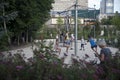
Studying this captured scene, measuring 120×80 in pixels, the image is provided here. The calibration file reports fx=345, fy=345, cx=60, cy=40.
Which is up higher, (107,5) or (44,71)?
(107,5)

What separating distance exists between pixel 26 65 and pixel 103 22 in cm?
→ 10009

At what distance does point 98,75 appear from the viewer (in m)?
6.89

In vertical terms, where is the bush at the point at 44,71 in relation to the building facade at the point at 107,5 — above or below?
below

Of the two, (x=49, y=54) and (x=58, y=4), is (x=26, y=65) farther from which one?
(x=58, y=4)

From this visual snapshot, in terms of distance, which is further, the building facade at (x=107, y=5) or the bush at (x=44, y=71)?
the building facade at (x=107, y=5)

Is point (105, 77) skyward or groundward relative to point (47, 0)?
groundward

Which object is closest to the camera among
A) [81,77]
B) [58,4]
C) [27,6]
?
[81,77]

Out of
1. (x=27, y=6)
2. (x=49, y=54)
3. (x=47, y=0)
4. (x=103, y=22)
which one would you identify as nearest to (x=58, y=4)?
(x=103, y=22)

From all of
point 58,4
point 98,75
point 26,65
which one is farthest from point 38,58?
point 58,4

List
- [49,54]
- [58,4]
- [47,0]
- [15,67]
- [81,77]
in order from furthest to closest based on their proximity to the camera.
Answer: [58,4]
[47,0]
[49,54]
[15,67]
[81,77]

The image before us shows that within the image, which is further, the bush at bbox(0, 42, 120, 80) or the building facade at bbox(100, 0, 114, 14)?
the building facade at bbox(100, 0, 114, 14)

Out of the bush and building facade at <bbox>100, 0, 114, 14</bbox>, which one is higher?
building facade at <bbox>100, 0, 114, 14</bbox>

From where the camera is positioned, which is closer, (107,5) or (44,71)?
(44,71)

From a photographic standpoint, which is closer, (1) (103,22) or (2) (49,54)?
(2) (49,54)
